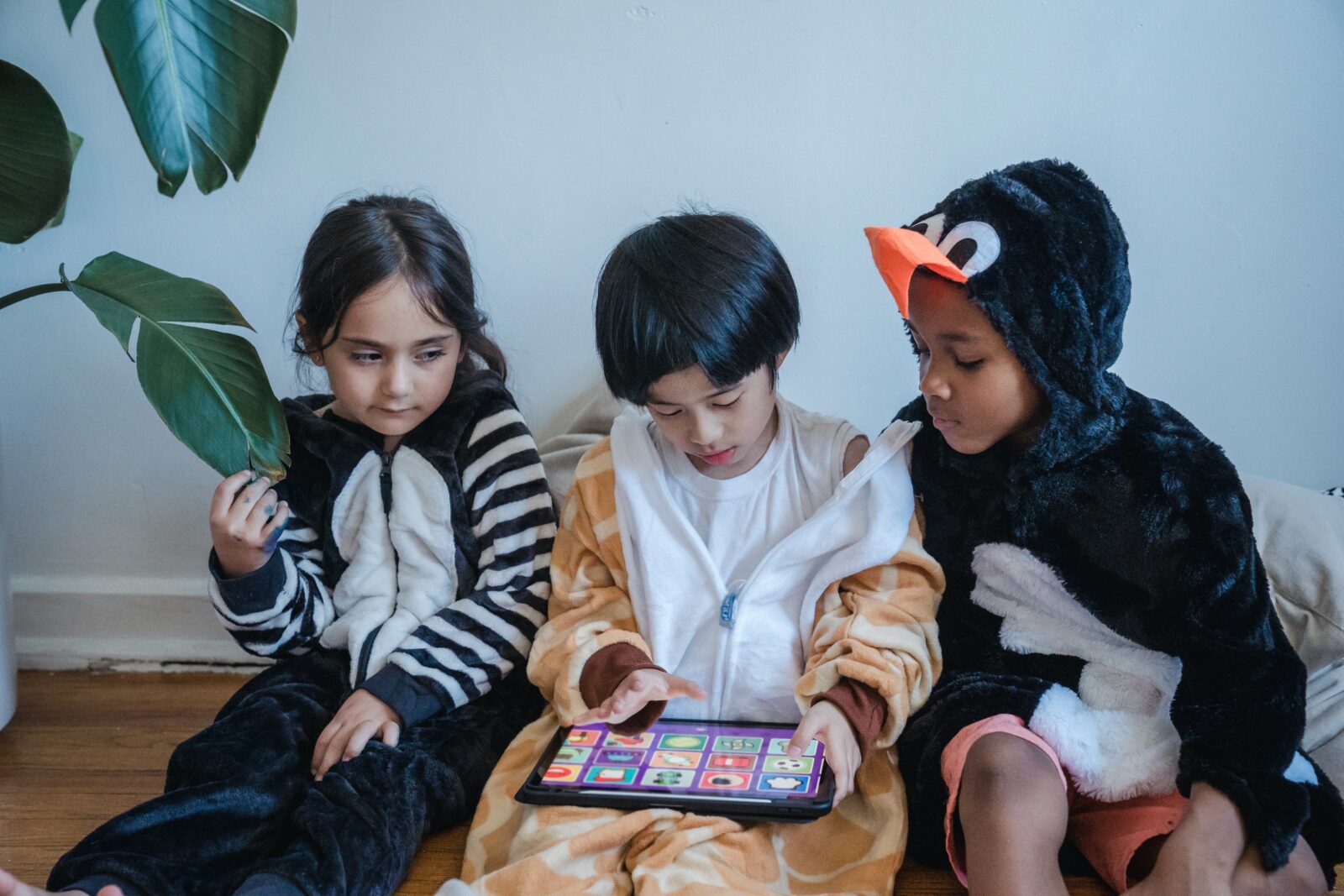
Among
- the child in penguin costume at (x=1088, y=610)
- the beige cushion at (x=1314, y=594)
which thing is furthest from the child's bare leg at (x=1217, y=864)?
the beige cushion at (x=1314, y=594)

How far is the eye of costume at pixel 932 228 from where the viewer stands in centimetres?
109

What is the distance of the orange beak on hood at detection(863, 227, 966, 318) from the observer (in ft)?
3.35

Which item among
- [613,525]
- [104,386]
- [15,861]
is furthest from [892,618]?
[104,386]

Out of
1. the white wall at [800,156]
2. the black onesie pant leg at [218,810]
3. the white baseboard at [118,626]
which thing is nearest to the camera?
the black onesie pant leg at [218,810]

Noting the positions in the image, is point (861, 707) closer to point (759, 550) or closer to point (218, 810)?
point (759, 550)

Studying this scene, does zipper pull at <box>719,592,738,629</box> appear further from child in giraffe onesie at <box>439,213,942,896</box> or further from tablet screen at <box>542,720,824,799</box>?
tablet screen at <box>542,720,824,799</box>

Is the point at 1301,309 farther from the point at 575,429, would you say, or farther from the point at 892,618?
the point at 575,429

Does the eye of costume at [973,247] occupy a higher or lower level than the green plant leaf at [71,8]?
lower

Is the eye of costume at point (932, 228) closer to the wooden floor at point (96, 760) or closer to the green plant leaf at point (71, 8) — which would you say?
the wooden floor at point (96, 760)

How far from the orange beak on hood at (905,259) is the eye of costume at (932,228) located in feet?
0.10

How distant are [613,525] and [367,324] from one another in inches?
13.7

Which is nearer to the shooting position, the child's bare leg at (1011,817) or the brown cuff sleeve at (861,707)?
the child's bare leg at (1011,817)

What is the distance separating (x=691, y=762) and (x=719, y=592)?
0.18m

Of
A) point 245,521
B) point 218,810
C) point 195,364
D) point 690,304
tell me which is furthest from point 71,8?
point 218,810
